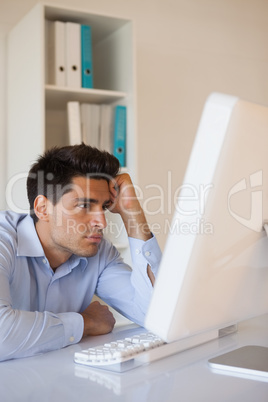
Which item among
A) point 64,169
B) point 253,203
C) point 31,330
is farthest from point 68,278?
point 253,203

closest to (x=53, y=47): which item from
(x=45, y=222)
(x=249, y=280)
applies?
(x=45, y=222)

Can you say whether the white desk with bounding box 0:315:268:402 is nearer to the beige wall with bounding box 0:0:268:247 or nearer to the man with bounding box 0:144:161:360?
the man with bounding box 0:144:161:360

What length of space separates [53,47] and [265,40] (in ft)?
6.13

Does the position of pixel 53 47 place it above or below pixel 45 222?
above

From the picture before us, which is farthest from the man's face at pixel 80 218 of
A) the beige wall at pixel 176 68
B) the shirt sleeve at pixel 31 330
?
the beige wall at pixel 176 68

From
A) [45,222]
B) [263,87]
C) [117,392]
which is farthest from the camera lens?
[263,87]

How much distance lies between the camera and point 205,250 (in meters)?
0.94

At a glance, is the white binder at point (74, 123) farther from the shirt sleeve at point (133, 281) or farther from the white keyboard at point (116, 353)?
the white keyboard at point (116, 353)

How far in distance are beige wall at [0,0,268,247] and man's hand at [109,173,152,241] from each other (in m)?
1.40

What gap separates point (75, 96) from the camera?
113 inches

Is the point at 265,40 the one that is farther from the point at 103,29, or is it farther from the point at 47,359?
the point at 47,359

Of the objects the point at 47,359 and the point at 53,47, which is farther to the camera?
the point at 53,47

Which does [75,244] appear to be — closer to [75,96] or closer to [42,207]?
[42,207]

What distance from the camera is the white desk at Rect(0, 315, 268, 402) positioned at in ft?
3.40
